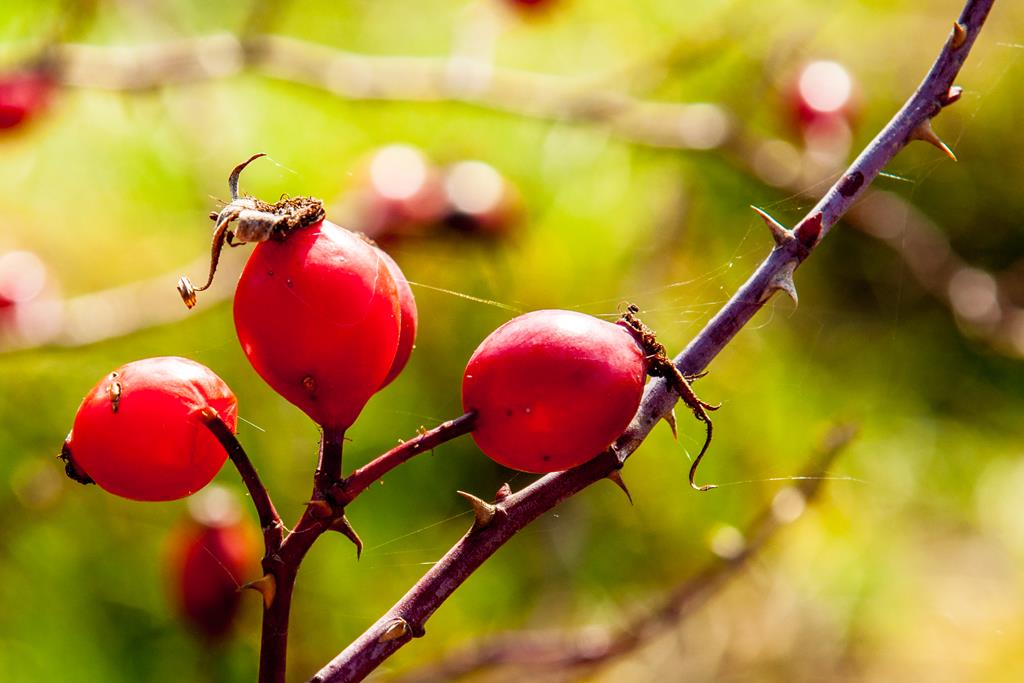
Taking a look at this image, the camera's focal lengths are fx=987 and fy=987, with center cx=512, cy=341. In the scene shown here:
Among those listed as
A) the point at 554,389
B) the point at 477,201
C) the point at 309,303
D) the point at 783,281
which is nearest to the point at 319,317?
the point at 309,303

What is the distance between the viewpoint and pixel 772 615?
1451mm

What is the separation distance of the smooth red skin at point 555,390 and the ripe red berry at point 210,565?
2.25 feet

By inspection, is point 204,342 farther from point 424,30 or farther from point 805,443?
point 424,30

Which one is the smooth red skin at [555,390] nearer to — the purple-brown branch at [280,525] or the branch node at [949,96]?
the purple-brown branch at [280,525]

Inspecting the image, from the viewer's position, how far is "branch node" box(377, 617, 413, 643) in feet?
1.34

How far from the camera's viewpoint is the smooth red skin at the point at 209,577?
1.07m

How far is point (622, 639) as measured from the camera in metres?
0.95

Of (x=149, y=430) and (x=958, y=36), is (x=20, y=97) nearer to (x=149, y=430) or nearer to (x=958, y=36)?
(x=149, y=430)

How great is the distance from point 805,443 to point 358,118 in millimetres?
1042

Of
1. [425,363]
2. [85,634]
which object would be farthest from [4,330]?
[425,363]

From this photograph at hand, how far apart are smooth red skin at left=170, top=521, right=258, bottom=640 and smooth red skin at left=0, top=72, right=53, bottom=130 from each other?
2.34ft

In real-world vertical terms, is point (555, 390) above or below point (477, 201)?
above

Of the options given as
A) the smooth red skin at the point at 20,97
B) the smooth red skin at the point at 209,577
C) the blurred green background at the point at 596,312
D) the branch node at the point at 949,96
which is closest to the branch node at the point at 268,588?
the branch node at the point at 949,96

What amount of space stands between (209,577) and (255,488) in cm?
71
